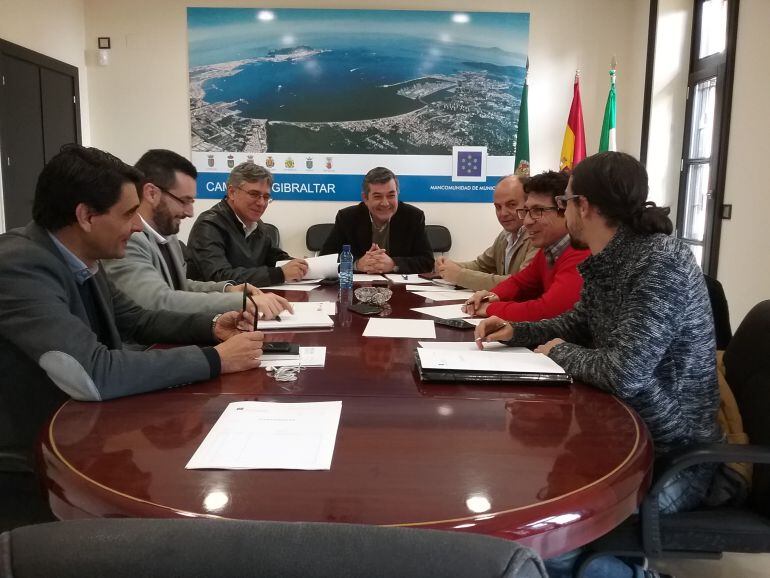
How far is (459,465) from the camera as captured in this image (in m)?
0.98

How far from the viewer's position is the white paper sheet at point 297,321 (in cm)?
198

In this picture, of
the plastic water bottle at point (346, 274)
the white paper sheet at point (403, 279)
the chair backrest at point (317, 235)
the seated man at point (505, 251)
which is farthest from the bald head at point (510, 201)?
the chair backrest at point (317, 235)

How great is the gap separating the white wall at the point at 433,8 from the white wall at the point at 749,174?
1.21 metres

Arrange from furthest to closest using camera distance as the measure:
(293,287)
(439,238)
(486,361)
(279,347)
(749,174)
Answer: (439,238)
(749,174)
(293,287)
(279,347)
(486,361)

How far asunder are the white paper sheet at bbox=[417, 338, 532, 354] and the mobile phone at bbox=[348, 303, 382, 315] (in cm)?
47

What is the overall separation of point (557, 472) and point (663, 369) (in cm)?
58

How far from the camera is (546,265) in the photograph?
8.13 ft

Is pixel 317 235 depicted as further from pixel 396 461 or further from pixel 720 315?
pixel 396 461

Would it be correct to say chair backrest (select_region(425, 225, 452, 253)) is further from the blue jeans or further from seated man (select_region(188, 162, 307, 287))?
the blue jeans

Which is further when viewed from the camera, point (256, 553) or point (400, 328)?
point (400, 328)

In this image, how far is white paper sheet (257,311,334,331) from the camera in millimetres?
1979

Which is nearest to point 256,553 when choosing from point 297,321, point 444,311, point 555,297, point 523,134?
point 297,321

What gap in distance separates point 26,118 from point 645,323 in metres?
4.52

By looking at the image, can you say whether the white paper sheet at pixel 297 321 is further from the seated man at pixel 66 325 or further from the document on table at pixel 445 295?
the document on table at pixel 445 295
